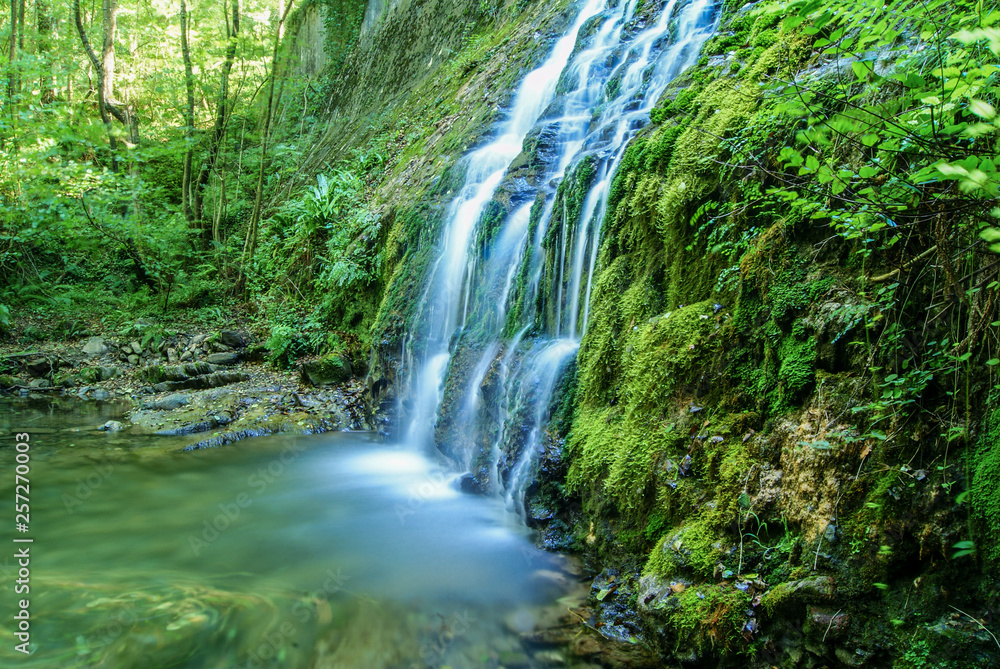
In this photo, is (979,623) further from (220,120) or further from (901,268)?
(220,120)

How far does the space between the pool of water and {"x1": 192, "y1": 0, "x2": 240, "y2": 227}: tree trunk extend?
28.1 ft

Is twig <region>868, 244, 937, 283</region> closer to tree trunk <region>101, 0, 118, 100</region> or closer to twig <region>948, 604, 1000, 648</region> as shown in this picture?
twig <region>948, 604, 1000, 648</region>

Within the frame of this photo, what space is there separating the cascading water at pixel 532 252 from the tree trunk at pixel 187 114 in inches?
314

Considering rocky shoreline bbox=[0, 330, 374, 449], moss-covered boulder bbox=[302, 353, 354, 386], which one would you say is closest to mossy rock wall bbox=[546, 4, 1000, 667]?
rocky shoreline bbox=[0, 330, 374, 449]

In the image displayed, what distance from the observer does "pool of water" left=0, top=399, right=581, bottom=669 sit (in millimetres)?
3480

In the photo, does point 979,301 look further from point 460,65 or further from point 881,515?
point 460,65

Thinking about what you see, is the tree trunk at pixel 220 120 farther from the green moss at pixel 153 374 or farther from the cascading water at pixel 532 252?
the cascading water at pixel 532 252

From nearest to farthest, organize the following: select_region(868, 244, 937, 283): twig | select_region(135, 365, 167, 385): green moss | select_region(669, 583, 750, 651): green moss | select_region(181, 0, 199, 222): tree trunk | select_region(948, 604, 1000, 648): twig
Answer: select_region(948, 604, 1000, 648): twig, select_region(868, 244, 937, 283): twig, select_region(669, 583, 750, 651): green moss, select_region(135, 365, 167, 385): green moss, select_region(181, 0, 199, 222): tree trunk

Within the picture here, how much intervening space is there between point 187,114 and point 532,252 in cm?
1104

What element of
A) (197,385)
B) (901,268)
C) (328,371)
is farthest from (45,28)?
(901,268)

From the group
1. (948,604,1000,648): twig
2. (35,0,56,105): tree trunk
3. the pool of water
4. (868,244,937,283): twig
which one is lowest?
the pool of water

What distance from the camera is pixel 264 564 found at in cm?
460

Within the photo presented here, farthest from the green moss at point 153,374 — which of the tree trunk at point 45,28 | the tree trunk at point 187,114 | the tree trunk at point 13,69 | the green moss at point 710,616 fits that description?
the tree trunk at point 45,28

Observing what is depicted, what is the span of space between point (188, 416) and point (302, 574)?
16.4 feet
